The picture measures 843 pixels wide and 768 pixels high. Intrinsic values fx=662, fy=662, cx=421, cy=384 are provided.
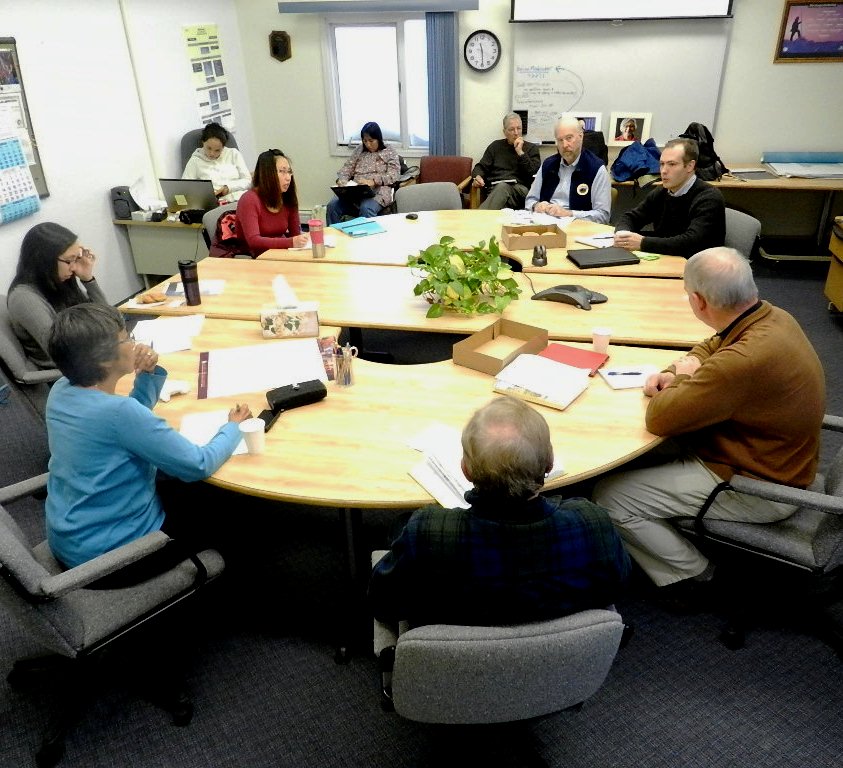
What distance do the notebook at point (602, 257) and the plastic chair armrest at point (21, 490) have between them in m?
2.52

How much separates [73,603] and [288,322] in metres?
1.28

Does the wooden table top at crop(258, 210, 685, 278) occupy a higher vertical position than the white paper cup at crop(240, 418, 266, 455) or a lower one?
higher

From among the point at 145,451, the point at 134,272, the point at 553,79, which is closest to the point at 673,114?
the point at 553,79

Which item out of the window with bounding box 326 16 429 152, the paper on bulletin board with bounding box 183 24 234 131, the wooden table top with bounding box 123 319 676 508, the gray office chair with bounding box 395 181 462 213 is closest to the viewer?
the wooden table top with bounding box 123 319 676 508

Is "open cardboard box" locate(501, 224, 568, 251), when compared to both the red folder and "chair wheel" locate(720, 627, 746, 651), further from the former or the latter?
"chair wheel" locate(720, 627, 746, 651)

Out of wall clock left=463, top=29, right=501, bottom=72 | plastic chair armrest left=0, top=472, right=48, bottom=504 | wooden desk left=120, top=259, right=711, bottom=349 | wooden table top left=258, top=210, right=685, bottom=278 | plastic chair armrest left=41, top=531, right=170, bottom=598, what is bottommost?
plastic chair armrest left=41, top=531, right=170, bottom=598

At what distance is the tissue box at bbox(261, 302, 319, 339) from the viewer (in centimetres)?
263

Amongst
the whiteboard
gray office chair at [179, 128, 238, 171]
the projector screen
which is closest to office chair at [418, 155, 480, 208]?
the whiteboard

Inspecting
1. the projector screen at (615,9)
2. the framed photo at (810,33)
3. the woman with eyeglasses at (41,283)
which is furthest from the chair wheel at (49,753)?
the framed photo at (810,33)

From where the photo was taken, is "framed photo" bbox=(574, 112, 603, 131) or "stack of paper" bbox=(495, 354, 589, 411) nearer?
"stack of paper" bbox=(495, 354, 589, 411)

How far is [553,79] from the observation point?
5.91 metres

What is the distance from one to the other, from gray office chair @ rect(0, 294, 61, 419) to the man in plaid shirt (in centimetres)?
198

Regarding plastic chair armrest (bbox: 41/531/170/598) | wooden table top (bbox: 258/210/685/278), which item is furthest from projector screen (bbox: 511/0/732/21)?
plastic chair armrest (bbox: 41/531/170/598)

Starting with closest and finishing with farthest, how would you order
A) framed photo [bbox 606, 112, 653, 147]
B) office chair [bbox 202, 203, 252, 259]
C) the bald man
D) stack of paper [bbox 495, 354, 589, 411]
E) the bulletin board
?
stack of paper [bbox 495, 354, 589, 411], the bulletin board, office chair [bbox 202, 203, 252, 259], the bald man, framed photo [bbox 606, 112, 653, 147]
